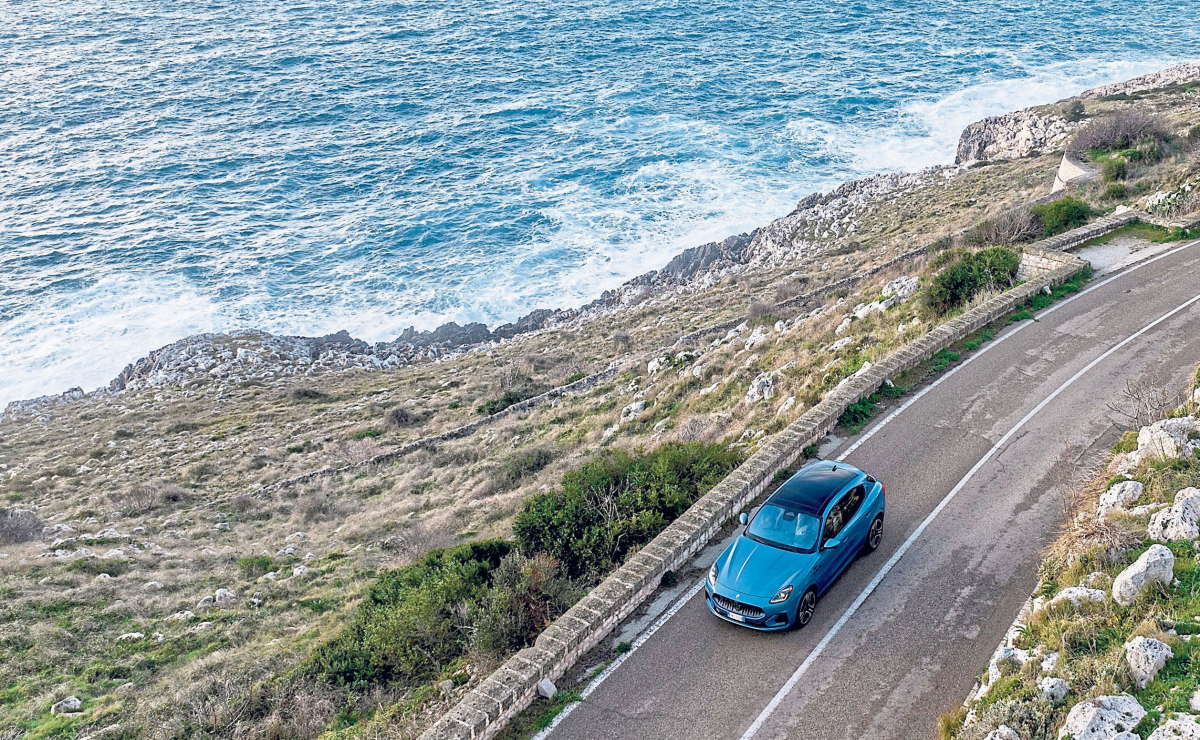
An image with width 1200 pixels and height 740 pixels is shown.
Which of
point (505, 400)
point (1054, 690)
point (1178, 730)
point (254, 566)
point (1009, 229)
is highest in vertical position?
point (1178, 730)

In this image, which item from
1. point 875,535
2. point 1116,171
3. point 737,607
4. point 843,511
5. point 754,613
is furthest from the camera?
point 1116,171

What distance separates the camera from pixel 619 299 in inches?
1732

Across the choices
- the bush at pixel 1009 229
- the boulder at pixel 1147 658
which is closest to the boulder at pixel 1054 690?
the boulder at pixel 1147 658

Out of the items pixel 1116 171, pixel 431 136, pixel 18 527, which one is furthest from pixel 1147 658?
pixel 431 136

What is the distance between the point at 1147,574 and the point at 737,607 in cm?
481

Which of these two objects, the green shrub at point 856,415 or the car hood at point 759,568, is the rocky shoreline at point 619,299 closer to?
the green shrub at point 856,415

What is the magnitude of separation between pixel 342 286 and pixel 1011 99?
5397cm

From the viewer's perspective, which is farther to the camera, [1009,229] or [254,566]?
[1009,229]

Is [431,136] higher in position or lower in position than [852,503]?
lower

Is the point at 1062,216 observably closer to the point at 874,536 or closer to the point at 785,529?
the point at 874,536

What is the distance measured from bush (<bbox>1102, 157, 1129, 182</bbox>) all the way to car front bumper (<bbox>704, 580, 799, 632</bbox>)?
1081 inches

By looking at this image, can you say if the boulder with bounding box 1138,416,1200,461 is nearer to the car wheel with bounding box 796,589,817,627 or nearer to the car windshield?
the car windshield

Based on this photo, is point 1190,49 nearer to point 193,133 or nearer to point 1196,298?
point 1196,298

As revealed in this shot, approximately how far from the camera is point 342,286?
156 ft
